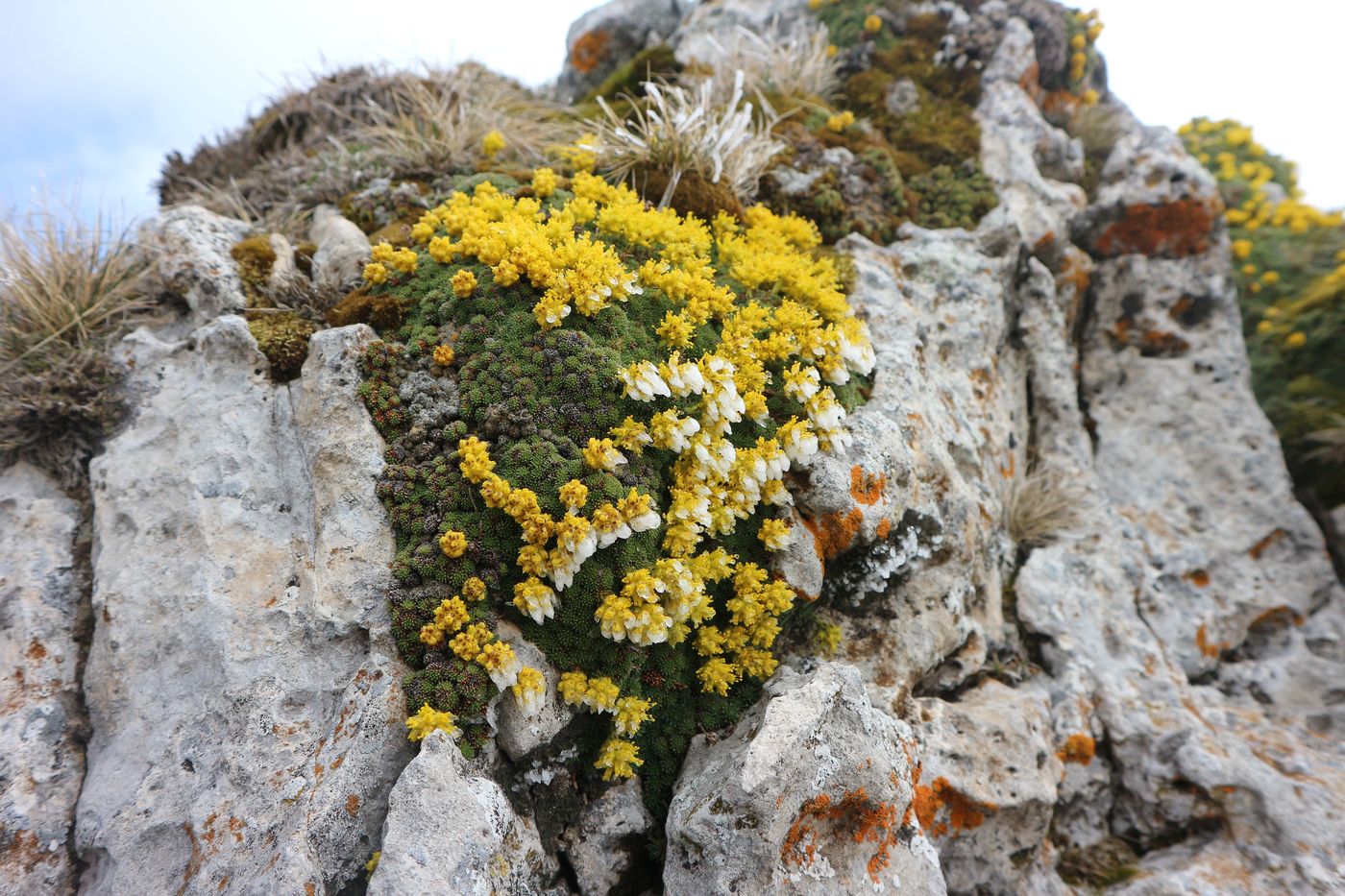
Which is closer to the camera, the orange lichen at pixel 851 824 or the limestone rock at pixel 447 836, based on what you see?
the limestone rock at pixel 447 836

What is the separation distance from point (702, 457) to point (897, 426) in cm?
179

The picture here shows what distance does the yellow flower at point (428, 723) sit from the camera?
131 inches

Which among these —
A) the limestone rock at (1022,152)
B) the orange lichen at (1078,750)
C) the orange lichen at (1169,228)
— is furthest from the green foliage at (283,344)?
the orange lichen at (1169,228)

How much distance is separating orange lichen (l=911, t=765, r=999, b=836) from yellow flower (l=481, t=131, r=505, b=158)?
20.9ft

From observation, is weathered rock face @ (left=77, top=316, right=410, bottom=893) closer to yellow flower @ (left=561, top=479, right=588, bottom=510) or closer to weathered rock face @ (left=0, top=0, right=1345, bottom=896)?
weathered rock face @ (left=0, top=0, right=1345, bottom=896)

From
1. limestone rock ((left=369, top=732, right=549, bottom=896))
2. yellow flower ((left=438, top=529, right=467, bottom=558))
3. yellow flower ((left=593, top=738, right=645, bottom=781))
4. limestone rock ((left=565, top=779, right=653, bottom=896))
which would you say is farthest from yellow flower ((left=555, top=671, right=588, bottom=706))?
yellow flower ((left=438, top=529, right=467, bottom=558))

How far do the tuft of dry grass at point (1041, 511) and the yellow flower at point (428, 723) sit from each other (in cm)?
520

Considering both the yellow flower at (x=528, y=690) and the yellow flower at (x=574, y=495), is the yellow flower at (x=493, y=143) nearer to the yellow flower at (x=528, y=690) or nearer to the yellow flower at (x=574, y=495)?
the yellow flower at (x=574, y=495)

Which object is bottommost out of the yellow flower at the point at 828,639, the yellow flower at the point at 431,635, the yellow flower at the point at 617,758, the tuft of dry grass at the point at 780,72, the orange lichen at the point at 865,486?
the yellow flower at the point at 617,758

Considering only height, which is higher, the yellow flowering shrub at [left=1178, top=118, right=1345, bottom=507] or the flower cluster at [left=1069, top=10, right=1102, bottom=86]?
the flower cluster at [left=1069, top=10, right=1102, bottom=86]

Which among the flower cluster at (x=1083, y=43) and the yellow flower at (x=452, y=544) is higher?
the flower cluster at (x=1083, y=43)

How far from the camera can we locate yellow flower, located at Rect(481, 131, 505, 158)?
6.50 meters

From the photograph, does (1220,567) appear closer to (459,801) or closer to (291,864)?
(459,801)

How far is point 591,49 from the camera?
39.7ft
